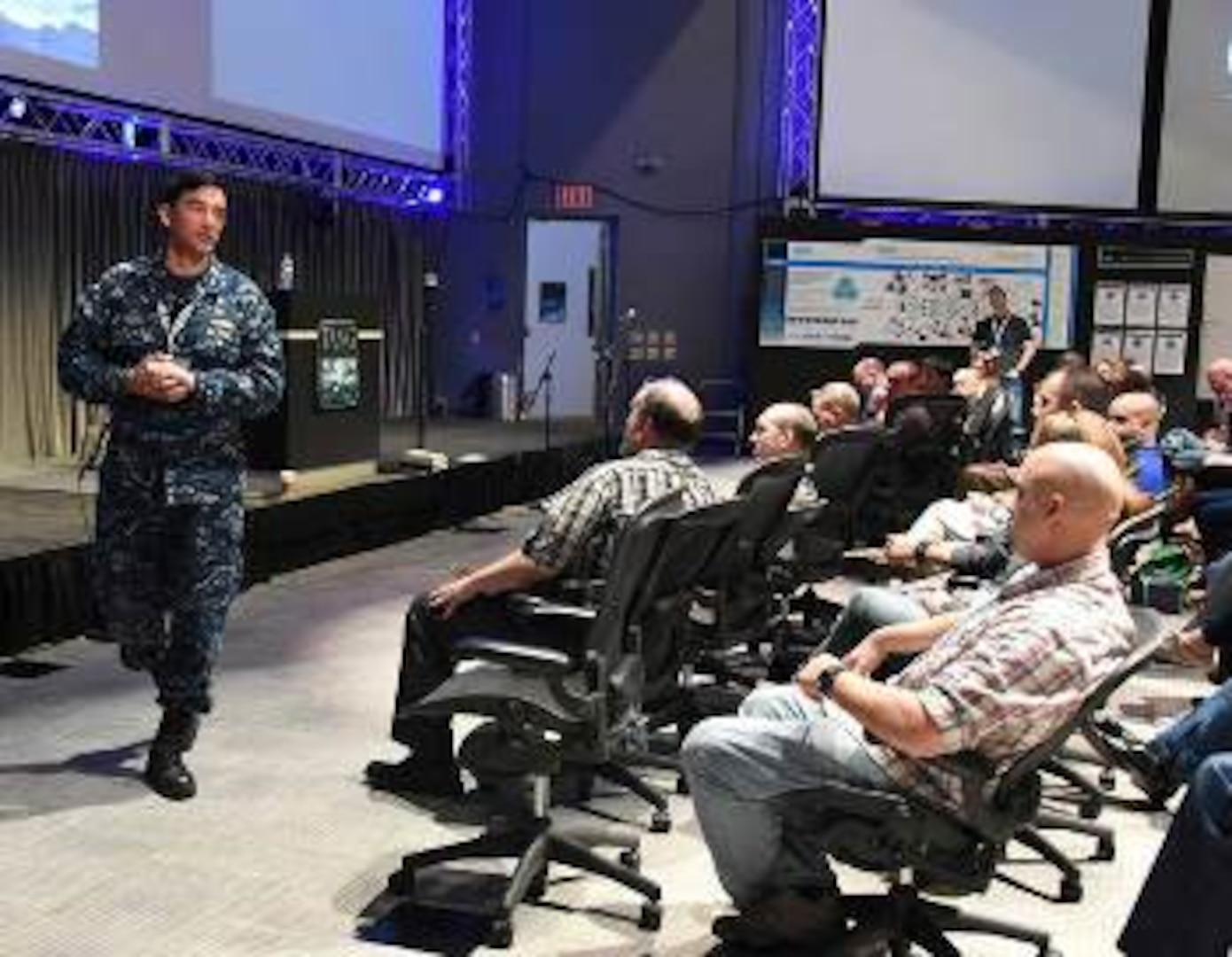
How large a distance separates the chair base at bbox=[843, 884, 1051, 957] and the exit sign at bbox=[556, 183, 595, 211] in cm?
1088

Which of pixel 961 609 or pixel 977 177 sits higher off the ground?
pixel 977 177

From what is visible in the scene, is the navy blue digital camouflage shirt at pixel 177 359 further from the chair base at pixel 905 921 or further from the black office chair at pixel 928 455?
the black office chair at pixel 928 455

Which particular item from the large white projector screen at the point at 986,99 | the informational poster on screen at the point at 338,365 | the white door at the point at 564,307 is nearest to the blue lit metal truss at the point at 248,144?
the white door at the point at 564,307

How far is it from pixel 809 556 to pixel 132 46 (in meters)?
4.79

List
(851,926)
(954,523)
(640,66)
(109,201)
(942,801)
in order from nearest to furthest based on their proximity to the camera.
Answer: (942,801)
(851,926)
(954,523)
(109,201)
(640,66)

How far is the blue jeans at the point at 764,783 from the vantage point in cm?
269

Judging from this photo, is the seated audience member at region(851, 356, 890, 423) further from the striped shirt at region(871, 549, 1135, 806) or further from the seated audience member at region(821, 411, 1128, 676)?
the striped shirt at region(871, 549, 1135, 806)

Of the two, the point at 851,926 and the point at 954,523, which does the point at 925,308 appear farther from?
the point at 851,926

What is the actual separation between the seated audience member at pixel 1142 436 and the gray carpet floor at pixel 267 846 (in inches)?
29.9

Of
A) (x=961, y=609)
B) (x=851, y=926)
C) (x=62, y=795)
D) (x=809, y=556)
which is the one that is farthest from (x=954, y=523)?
(x=62, y=795)

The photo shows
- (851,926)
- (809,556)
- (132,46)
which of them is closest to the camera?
(851,926)

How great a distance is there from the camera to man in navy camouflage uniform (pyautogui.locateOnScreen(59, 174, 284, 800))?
378 centimetres

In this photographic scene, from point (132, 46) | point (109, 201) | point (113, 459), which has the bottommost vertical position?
point (113, 459)

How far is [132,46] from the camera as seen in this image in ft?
26.6
